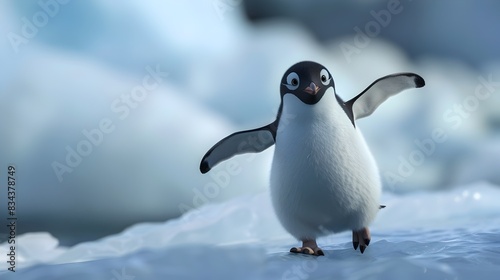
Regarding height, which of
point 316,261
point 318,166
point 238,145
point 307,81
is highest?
point 307,81

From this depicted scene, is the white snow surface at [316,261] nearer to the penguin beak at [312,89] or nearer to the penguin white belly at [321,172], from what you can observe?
the penguin white belly at [321,172]

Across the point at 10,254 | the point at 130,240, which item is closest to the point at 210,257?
the point at 10,254

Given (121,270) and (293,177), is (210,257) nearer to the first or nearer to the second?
(121,270)

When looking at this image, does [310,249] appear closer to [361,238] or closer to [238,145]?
[361,238]

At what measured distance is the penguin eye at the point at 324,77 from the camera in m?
1.99

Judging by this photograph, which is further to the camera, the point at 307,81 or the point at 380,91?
the point at 380,91

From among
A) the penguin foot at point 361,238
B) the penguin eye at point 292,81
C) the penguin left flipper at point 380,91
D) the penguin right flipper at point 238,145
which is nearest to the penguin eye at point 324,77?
the penguin eye at point 292,81

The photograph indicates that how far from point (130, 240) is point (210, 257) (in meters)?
1.65

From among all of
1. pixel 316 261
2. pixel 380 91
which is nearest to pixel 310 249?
pixel 316 261

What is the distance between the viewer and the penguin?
6.41ft

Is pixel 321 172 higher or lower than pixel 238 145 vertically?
lower

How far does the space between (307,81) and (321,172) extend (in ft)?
1.21

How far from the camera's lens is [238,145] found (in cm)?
229

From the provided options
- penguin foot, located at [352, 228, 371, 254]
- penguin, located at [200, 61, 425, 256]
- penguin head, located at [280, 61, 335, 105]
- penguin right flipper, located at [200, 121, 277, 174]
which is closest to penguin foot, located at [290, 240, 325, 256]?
penguin, located at [200, 61, 425, 256]
